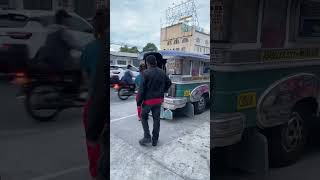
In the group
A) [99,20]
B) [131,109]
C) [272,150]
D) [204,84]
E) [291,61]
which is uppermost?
[99,20]

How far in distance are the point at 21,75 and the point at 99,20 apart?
423 mm

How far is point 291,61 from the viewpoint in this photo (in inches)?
79.5

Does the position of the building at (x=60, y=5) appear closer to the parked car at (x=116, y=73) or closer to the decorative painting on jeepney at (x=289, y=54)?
the parked car at (x=116, y=73)

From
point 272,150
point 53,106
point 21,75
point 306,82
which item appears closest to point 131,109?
point 53,106

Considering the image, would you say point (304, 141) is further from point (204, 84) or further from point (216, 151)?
point (204, 84)

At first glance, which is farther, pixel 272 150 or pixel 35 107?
pixel 272 150

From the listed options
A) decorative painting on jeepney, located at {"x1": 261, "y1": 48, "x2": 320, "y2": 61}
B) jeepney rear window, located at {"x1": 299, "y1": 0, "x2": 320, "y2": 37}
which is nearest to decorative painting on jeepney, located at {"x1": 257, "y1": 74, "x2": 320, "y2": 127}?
decorative painting on jeepney, located at {"x1": 261, "y1": 48, "x2": 320, "y2": 61}

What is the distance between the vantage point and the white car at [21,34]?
1.41m

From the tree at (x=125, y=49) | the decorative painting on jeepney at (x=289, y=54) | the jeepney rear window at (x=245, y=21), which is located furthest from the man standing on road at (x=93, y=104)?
the decorative painting on jeepney at (x=289, y=54)

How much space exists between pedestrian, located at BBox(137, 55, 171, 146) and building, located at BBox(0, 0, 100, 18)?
1.20 ft

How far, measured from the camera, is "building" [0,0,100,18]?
55.7 inches

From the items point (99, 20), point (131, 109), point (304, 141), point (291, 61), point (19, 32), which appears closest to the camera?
point (19, 32)

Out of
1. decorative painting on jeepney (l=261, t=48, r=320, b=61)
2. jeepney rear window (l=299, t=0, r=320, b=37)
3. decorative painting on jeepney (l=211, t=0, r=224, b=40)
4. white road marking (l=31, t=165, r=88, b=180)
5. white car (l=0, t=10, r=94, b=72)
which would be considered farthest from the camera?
jeepney rear window (l=299, t=0, r=320, b=37)

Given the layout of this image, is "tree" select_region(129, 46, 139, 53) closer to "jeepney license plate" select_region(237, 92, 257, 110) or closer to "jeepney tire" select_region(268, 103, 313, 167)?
"jeepney license plate" select_region(237, 92, 257, 110)
